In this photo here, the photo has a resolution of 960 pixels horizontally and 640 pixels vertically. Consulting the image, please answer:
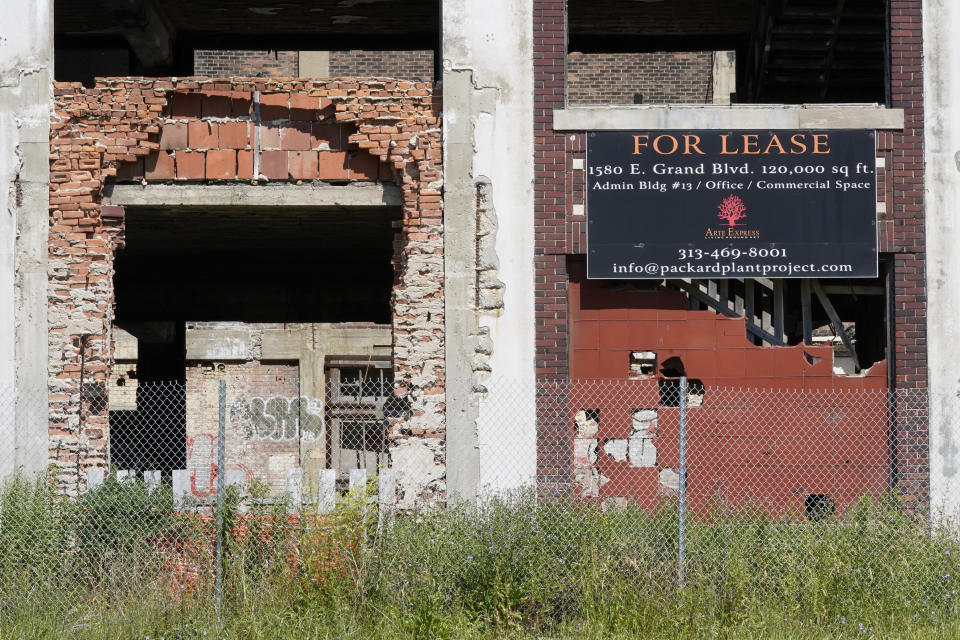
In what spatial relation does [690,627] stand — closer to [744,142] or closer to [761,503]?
[761,503]

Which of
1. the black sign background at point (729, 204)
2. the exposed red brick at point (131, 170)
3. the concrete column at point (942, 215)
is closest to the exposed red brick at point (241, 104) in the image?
the exposed red brick at point (131, 170)

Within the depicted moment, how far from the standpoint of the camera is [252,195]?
36.3 feet

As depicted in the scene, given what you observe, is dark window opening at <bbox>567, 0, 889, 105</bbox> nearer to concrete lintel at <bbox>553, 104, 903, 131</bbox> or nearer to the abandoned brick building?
concrete lintel at <bbox>553, 104, 903, 131</bbox>

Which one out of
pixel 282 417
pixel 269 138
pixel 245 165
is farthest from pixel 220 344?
pixel 269 138

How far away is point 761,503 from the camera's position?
10.7 meters

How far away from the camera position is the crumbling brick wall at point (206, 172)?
10711 millimetres

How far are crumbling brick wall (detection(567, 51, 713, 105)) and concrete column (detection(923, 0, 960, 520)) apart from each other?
50.1 feet

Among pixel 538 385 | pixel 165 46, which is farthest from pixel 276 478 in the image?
pixel 538 385

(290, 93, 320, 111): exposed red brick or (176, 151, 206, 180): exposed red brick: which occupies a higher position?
(290, 93, 320, 111): exposed red brick

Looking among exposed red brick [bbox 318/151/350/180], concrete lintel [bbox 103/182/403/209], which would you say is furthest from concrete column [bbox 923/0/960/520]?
exposed red brick [bbox 318/151/350/180]

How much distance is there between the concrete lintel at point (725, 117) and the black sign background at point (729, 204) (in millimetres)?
91

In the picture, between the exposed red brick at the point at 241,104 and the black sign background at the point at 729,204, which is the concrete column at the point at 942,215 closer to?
the black sign background at the point at 729,204

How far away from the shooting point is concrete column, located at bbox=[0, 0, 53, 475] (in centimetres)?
1056

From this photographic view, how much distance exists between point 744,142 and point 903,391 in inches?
114
